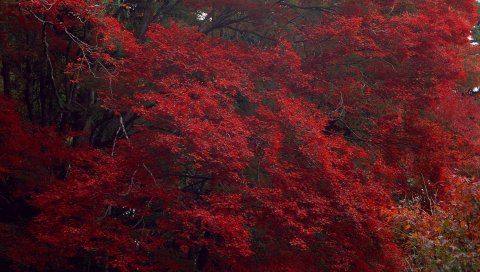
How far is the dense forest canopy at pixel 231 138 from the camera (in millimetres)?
9859

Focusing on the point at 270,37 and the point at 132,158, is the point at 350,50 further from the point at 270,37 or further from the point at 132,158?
the point at 132,158

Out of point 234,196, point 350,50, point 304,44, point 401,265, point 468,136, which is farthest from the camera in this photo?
point 468,136

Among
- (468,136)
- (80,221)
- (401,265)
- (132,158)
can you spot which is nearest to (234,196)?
(132,158)

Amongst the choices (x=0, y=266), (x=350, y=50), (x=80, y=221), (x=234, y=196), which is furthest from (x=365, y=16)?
(x=0, y=266)

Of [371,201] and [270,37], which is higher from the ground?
[270,37]

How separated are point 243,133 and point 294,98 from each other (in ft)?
6.04

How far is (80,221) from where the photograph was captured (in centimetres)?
1002

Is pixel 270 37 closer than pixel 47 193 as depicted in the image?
No

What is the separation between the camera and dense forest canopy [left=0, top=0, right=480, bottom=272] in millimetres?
9859

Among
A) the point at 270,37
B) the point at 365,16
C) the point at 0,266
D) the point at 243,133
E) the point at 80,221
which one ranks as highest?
the point at 365,16

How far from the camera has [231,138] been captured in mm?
9891

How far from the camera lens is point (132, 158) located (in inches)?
418

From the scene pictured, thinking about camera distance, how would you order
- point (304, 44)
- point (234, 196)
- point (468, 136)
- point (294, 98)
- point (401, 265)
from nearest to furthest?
1. point (234, 196)
2. point (401, 265)
3. point (294, 98)
4. point (304, 44)
5. point (468, 136)

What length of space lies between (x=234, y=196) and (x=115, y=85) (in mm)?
4192
